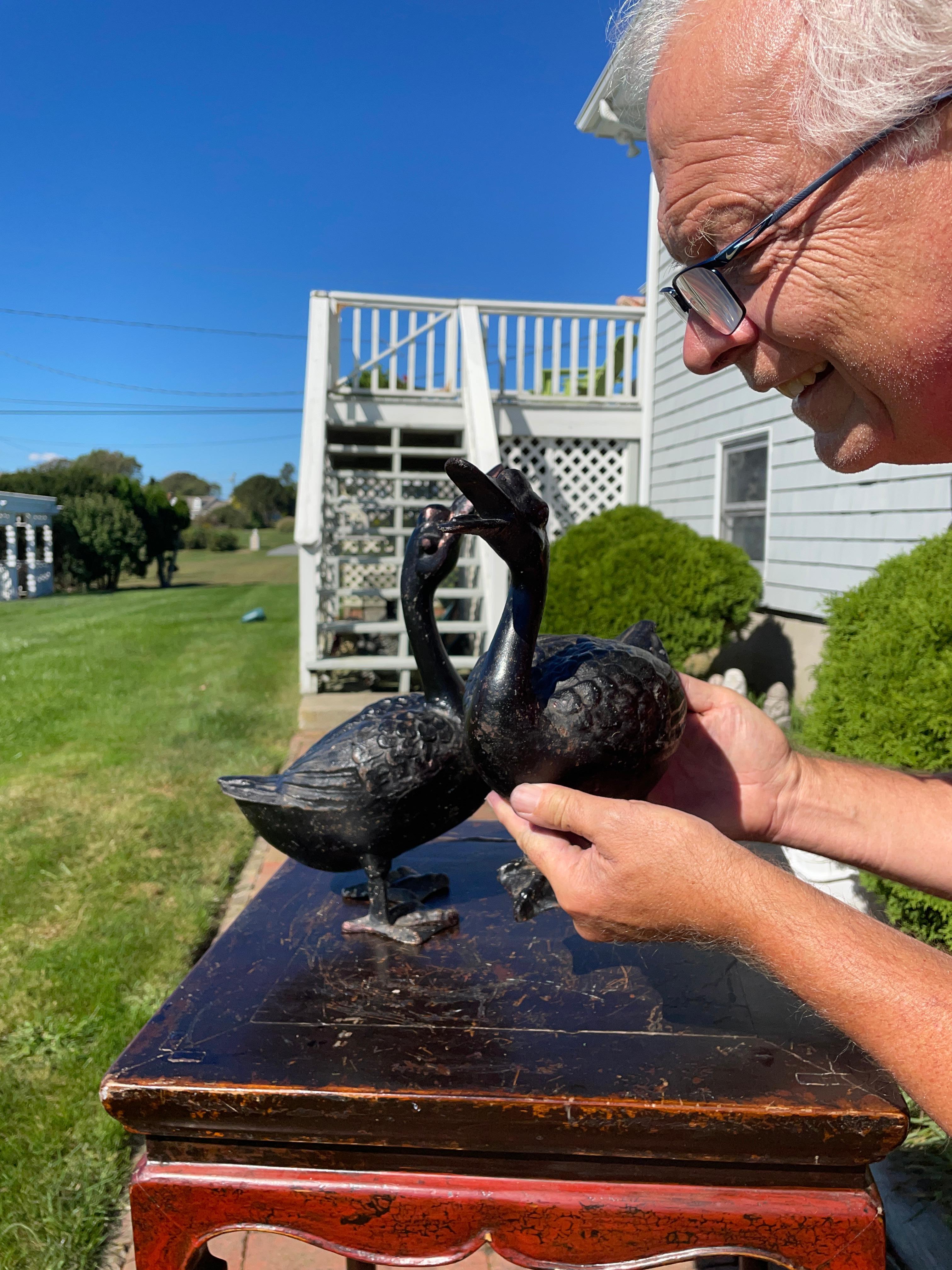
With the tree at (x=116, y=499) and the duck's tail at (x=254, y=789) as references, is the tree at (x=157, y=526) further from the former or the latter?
the duck's tail at (x=254, y=789)

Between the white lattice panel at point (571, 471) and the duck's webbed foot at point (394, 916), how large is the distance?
7.88 metres

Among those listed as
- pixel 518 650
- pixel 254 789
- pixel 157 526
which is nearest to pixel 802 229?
pixel 518 650

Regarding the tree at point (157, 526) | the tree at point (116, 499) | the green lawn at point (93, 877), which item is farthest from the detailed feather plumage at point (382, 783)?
the tree at point (157, 526)

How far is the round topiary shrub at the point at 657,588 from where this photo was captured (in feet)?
21.3

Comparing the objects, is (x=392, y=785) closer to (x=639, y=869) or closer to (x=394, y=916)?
(x=394, y=916)

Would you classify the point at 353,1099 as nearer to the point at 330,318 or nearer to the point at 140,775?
the point at 140,775

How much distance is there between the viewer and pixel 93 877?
4.26 metres

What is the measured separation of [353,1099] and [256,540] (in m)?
53.0

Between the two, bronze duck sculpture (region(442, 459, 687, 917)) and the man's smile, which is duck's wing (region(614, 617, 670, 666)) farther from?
the man's smile

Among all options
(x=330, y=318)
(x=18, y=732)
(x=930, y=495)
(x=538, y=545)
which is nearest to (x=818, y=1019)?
(x=538, y=545)

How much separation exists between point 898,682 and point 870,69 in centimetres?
227

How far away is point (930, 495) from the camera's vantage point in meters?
5.19

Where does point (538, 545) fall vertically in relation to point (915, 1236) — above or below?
above

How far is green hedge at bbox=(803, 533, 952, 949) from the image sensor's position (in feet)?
8.62
